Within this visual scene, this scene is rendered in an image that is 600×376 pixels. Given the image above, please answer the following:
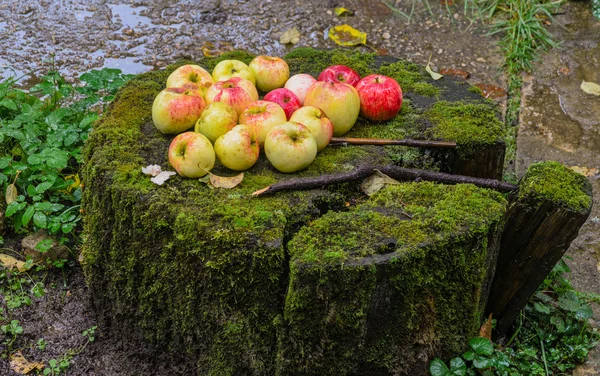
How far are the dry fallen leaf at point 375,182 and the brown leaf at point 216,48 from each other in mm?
2971

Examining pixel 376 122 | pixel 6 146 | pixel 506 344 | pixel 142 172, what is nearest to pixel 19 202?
pixel 6 146

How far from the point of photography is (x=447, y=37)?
5957mm

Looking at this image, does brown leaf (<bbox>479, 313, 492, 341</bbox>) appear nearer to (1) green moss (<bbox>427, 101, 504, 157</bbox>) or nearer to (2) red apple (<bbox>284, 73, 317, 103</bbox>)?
(1) green moss (<bbox>427, 101, 504, 157</bbox>)

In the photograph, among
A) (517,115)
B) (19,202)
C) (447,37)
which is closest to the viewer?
(19,202)

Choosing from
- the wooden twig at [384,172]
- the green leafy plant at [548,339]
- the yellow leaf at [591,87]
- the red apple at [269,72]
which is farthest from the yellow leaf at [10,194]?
the yellow leaf at [591,87]

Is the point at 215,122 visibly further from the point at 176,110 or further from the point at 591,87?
the point at 591,87

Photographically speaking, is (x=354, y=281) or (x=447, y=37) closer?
(x=354, y=281)

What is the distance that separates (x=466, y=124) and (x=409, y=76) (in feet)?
1.91

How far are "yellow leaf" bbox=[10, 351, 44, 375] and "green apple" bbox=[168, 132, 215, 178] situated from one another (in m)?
1.31

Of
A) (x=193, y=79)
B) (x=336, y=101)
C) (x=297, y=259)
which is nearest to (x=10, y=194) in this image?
(x=193, y=79)

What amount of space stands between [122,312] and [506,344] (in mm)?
1955

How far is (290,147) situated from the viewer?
2713mm

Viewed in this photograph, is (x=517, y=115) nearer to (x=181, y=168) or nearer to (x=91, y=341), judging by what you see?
(x=181, y=168)

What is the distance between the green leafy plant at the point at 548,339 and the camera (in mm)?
3027
